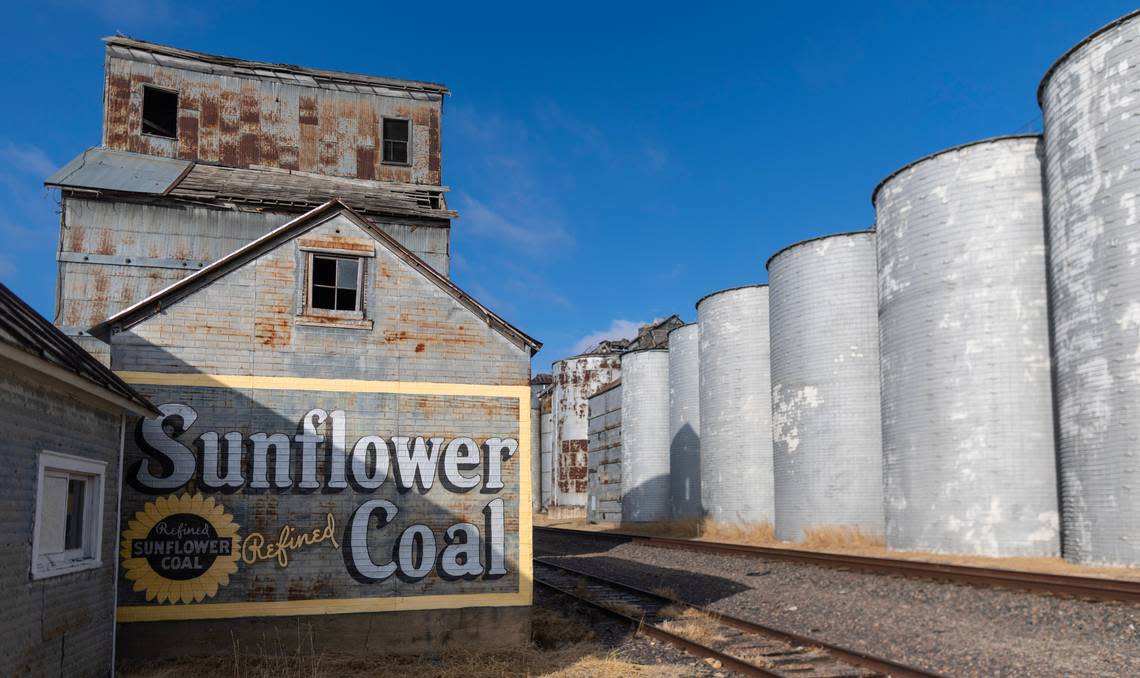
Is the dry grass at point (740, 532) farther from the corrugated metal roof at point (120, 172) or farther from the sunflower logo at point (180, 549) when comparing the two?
the sunflower logo at point (180, 549)

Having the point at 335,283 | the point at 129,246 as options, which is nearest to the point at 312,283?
the point at 335,283

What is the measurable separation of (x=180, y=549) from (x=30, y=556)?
3496mm

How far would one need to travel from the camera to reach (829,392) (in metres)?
28.6

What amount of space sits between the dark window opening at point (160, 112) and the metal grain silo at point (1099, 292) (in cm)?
2332

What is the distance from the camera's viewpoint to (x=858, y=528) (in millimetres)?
27234

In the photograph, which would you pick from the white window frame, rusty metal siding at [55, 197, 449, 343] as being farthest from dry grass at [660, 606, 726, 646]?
rusty metal siding at [55, 197, 449, 343]

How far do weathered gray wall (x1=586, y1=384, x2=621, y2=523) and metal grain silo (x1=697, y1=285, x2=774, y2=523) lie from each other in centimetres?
1310

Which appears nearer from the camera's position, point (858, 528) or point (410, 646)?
point (410, 646)

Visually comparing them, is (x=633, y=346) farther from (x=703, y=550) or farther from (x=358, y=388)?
(x=358, y=388)

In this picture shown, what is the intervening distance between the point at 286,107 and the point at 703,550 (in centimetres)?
1801

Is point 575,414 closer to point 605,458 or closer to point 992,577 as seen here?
point 605,458

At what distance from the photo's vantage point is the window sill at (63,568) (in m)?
8.51

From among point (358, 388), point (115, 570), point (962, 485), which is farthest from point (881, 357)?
point (115, 570)

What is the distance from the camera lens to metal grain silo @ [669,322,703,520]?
41.2m
